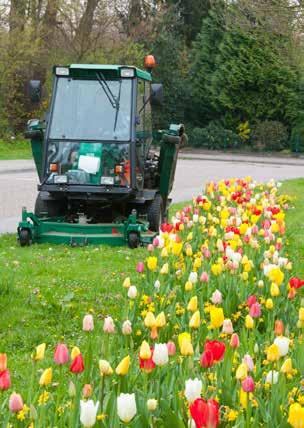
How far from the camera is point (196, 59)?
4362 cm

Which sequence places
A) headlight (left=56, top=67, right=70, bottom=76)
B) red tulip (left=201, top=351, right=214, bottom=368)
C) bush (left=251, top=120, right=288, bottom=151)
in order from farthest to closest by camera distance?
bush (left=251, top=120, right=288, bottom=151)
headlight (left=56, top=67, right=70, bottom=76)
red tulip (left=201, top=351, right=214, bottom=368)

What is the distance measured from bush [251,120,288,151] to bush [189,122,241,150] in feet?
3.20

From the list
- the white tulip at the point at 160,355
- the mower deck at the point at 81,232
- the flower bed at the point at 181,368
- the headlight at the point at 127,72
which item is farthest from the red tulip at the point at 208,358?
the headlight at the point at 127,72

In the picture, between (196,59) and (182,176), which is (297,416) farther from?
(196,59)

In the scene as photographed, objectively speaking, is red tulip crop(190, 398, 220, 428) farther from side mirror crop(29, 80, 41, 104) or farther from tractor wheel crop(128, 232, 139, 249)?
side mirror crop(29, 80, 41, 104)

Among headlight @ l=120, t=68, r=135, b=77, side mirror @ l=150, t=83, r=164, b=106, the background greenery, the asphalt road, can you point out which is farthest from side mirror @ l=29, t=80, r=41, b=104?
the background greenery

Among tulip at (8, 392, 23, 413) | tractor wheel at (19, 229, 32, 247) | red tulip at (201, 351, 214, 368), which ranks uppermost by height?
red tulip at (201, 351, 214, 368)

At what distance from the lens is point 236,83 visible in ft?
137

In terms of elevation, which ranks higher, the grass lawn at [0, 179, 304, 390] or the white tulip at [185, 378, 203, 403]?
the white tulip at [185, 378, 203, 403]

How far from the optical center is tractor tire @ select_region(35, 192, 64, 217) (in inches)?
437

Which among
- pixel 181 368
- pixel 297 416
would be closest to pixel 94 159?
pixel 181 368

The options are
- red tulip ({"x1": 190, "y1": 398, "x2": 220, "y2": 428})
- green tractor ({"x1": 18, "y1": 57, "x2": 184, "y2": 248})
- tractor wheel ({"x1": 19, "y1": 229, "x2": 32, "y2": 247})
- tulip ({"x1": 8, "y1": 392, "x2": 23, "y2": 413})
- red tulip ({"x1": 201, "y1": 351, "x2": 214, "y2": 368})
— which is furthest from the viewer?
green tractor ({"x1": 18, "y1": 57, "x2": 184, "y2": 248})

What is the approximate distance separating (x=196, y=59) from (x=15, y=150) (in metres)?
14.7

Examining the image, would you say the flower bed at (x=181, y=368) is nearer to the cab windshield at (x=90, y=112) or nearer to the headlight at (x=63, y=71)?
the cab windshield at (x=90, y=112)
